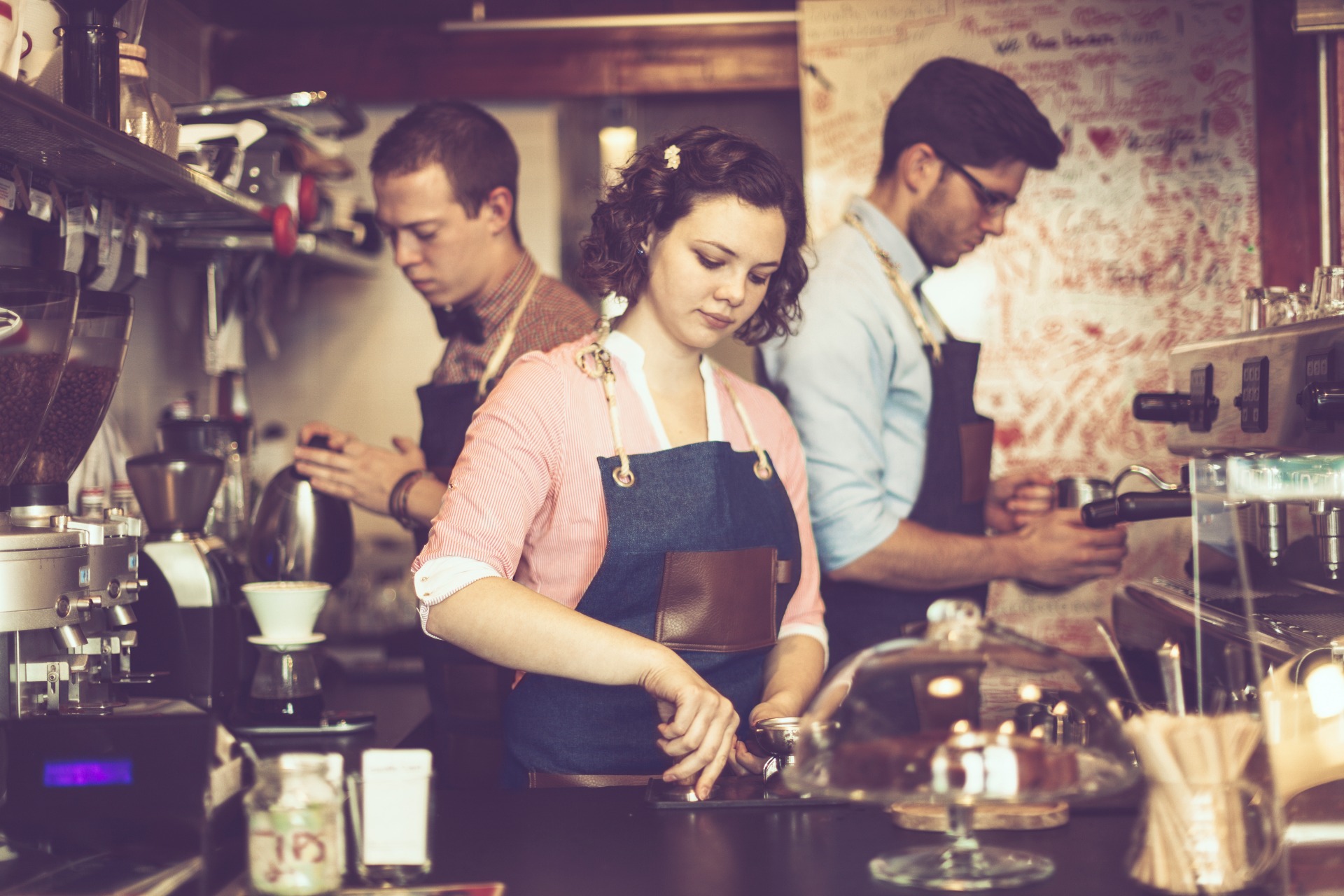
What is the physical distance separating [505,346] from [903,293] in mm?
705

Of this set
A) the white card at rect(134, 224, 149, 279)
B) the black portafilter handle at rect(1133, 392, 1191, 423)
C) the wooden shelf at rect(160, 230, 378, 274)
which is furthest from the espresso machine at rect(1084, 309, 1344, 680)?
the wooden shelf at rect(160, 230, 378, 274)

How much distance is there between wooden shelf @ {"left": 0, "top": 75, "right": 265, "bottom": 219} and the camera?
1.39m

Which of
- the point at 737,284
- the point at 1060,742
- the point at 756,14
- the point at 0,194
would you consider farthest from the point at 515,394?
the point at 756,14

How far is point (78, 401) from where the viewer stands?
158cm

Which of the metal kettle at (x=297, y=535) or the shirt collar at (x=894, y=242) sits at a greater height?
the shirt collar at (x=894, y=242)

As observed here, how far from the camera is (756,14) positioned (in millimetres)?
3572

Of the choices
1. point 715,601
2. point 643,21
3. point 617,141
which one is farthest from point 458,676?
point 643,21

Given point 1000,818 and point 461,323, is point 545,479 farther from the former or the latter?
point 461,323

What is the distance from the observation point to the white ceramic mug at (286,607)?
1937mm


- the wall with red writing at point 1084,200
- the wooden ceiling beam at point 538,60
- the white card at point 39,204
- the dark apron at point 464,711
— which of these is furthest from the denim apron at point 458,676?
the wooden ceiling beam at point 538,60

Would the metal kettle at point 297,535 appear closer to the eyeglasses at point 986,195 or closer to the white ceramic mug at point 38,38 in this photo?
the white ceramic mug at point 38,38

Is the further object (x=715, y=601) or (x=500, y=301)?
(x=500, y=301)

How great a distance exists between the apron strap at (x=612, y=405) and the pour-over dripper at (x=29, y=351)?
614mm

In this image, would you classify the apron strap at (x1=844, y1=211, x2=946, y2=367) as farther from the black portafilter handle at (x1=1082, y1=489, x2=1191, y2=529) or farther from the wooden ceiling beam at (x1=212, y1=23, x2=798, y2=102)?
the wooden ceiling beam at (x1=212, y1=23, x2=798, y2=102)
